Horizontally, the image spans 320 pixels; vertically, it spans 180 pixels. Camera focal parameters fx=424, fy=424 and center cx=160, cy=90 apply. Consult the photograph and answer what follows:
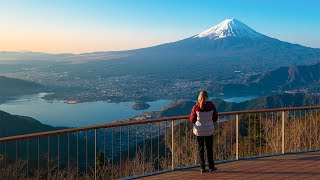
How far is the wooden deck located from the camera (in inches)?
243

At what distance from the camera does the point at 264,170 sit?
6.51 meters

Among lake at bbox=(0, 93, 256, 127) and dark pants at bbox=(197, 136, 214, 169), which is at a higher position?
dark pants at bbox=(197, 136, 214, 169)

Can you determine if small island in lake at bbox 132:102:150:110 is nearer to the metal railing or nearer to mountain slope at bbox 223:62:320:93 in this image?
mountain slope at bbox 223:62:320:93

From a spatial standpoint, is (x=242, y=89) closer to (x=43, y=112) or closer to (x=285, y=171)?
(x=43, y=112)

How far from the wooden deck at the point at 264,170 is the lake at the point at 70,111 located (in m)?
70.6

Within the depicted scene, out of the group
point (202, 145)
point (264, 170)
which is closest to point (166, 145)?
point (202, 145)

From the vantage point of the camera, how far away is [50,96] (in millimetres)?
125625

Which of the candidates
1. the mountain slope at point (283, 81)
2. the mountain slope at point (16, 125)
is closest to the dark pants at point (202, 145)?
the mountain slope at point (16, 125)

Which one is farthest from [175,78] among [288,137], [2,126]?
[288,137]

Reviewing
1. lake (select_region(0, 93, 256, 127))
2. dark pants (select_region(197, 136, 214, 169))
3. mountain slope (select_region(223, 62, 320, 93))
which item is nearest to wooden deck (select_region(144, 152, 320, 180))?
dark pants (select_region(197, 136, 214, 169))

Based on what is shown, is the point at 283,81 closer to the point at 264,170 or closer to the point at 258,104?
the point at 258,104

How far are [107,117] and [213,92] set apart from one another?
5025cm

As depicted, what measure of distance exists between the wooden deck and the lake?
7064cm

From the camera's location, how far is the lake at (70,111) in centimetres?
8416
